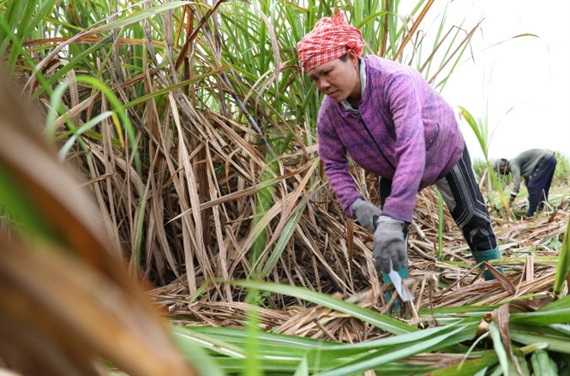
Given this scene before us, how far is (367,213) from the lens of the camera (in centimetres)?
173

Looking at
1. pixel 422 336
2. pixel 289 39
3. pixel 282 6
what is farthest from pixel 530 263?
pixel 282 6

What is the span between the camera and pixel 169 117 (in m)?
1.87

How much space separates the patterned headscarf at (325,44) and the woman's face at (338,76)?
0.02 metres

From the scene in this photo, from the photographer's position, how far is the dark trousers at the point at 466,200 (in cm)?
211

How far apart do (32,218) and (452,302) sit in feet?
4.90

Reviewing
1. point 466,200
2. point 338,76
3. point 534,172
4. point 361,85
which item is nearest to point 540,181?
point 534,172

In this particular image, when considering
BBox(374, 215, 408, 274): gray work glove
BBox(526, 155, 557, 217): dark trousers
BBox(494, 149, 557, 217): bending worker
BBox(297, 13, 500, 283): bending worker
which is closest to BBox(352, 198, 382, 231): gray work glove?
BBox(297, 13, 500, 283): bending worker

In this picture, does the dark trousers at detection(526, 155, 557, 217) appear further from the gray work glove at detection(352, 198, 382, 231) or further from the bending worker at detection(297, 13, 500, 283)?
the gray work glove at detection(352, 198, 382, 231)

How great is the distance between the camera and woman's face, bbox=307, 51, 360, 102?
65.3 inches

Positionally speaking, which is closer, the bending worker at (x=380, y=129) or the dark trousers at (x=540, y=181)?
the bending worker at (x=380, y=129)

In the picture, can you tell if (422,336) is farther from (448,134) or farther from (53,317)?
(448,134)

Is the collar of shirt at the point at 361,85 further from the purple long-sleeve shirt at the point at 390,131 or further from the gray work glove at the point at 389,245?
the gray work glove at the point at 389,245

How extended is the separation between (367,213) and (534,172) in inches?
213

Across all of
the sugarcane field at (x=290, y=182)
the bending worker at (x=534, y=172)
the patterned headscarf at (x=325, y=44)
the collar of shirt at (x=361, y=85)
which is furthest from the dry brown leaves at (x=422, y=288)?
the bending worker at (x=534, y=172)
